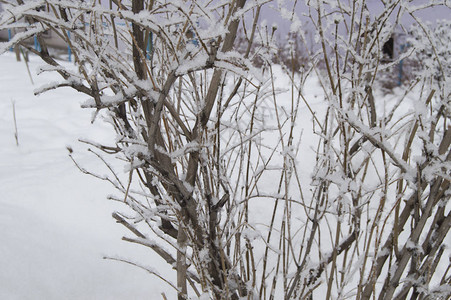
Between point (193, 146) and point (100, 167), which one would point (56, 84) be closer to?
point (193, 146)

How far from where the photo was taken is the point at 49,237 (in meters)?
2.61

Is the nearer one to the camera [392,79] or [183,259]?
[183,259]

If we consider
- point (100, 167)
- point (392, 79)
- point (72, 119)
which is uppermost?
point (392, 79)

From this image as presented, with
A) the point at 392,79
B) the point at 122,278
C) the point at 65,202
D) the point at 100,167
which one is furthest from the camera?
the point at 392,79

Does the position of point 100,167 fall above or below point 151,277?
above

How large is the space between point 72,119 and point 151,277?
150 inches

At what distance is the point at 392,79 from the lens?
1351cm

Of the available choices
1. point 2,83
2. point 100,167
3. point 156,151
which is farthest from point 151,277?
point 2,83

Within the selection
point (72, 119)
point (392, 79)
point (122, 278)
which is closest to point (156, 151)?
point (122, 278)

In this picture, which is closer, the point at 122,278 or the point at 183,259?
the point at 183,259

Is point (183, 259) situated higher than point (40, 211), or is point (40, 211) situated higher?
point (183, 259)

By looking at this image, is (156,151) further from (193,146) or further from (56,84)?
(56,84)

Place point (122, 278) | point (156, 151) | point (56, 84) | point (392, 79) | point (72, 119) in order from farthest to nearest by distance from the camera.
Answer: point (392, 79)
point (72, 119)
point (122, 278)
point (156, 151)
point (56, 84)

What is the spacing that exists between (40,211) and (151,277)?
3.11 ft
